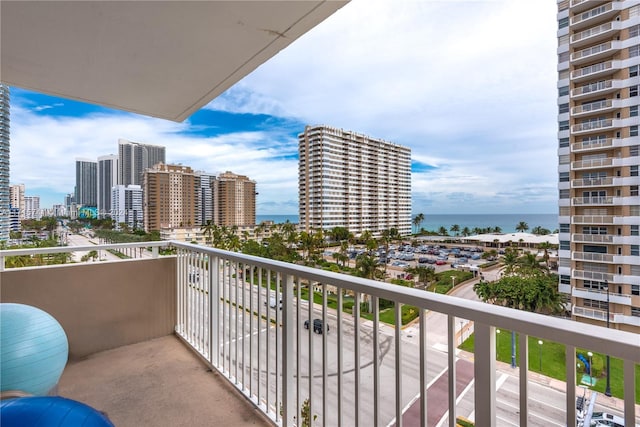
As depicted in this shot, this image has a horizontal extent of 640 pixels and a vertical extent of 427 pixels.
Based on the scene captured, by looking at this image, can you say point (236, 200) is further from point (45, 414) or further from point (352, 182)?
point (45, 414)

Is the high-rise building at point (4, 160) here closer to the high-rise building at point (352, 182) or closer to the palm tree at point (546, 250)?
the high-rise building at point (352, 182)

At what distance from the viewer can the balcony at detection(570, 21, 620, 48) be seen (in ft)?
5.51

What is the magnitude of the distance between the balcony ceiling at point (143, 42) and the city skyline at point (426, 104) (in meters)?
0.28

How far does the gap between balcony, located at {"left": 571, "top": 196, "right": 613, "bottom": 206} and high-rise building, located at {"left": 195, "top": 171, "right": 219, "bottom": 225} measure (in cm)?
393

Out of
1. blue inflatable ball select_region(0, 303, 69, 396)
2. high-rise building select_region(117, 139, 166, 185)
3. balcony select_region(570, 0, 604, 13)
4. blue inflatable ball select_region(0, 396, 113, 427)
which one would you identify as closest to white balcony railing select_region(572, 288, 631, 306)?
balcony select_region(570, 0, 604, 13)

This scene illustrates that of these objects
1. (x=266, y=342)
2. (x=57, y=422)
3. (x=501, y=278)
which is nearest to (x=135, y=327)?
(x=266, y=342)

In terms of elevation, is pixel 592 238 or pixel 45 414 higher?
pixel 592 238

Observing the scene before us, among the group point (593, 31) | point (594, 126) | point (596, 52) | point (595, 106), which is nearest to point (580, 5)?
point (593, 31)

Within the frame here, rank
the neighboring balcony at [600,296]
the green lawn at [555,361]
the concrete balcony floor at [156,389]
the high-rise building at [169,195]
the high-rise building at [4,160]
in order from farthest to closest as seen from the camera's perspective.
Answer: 1. the high-rise building at [169,195]
2. the high-rise building at [4,160]
3. the concrete balcony floor at [156,389]
4. the neighboring balcony at [600,296]
5. the green lawn at [555,361]

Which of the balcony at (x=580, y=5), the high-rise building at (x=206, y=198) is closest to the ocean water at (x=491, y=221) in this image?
the balcony at (x=580, y=5)

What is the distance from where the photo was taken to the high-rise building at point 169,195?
4371 mm

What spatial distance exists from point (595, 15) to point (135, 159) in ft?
22.2

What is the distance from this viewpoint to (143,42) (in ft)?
5.63

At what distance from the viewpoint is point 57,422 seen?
0.75 m
